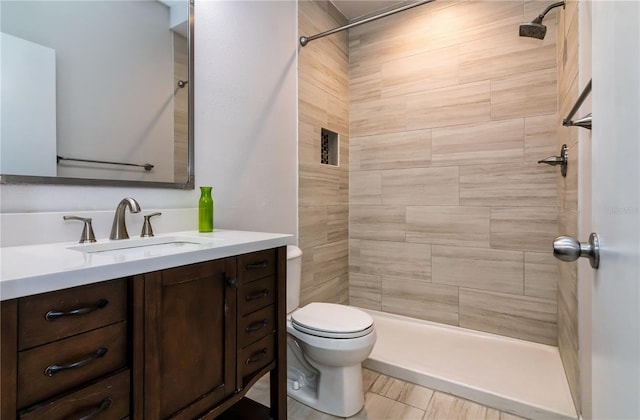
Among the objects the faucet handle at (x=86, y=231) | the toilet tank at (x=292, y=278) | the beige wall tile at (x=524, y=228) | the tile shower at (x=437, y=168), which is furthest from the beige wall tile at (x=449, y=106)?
the faucet handle at (x=86, y=231)

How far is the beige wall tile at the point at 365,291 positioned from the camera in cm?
275

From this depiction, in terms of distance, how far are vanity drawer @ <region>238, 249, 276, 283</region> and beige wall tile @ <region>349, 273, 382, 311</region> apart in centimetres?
166

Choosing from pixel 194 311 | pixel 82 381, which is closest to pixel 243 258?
pixel 194 311

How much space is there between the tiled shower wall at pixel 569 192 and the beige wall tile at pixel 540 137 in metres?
0.05

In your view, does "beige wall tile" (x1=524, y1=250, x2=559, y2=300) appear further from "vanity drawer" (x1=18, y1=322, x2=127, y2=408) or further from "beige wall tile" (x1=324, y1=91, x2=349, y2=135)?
"vanity drawer" (x1=18, y1=322, x2=127, y2=408)

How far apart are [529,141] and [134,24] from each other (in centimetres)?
238

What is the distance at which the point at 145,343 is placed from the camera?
0.84 meters

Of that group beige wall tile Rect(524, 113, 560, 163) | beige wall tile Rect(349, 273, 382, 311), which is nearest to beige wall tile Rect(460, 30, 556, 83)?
beige wall tile Rect(524, 113, 560, 163)

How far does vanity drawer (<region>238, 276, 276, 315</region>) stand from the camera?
1.14 metres

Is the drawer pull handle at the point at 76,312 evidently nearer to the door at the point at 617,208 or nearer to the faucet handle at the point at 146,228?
the faucet handle at the point at 146,228

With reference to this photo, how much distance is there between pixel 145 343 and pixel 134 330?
0.17 feet

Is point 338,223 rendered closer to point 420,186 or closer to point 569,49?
point 420,186

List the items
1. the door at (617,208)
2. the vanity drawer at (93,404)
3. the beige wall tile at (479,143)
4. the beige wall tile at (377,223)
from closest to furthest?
1. the door at (617,208)
2. the vanity drawer at (93,404)
3. the beige wall tile at (479,143)
4. the beige wall tile at (377,223)

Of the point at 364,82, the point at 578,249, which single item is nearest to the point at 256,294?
the point at 578,249
